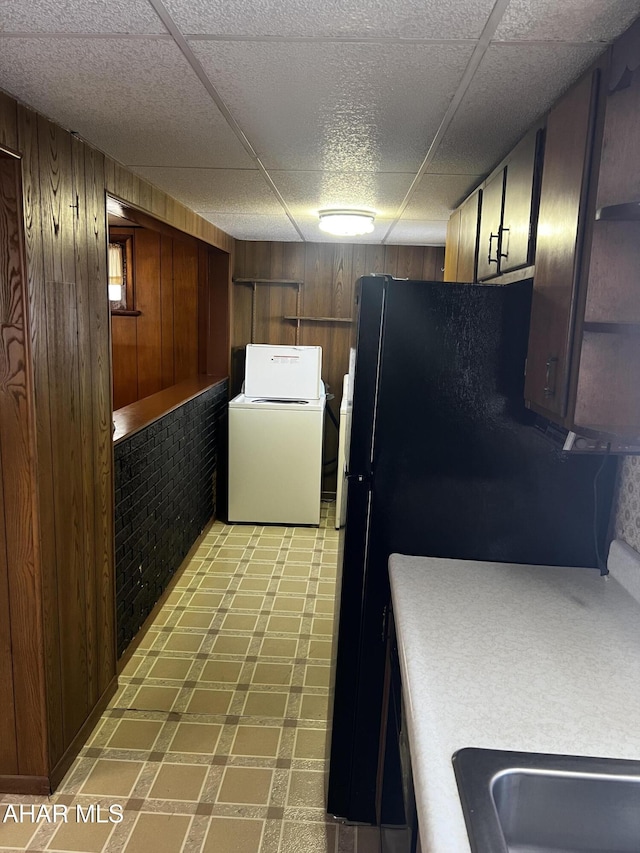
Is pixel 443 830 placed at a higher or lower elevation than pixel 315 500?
higher

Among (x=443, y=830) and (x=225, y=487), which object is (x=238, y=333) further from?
(x=443, y=830)

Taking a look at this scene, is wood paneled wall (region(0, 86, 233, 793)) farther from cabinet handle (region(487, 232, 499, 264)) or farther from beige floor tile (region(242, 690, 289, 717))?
cabinet handle (region(487, 232, 499, 264))

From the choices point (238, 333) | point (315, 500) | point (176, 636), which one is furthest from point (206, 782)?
point (238, 333)

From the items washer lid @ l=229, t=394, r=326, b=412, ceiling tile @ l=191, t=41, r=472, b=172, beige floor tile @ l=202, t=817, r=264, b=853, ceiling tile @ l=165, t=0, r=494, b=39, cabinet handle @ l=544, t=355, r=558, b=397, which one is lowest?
beige floor tile @ l=202, t=817, r=264, b=853

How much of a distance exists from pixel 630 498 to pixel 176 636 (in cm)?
228

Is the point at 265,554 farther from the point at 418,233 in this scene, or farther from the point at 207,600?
the point at 418,233

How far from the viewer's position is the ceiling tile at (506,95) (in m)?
1.33

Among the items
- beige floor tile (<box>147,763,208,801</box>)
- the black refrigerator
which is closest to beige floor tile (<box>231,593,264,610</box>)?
beige floor tile (<box>147,763,208,801</box>)

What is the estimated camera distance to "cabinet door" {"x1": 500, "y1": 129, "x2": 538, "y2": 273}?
1.77 m

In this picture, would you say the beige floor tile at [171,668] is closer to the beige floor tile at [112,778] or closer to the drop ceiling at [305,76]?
the beige floor tile at [112,778]

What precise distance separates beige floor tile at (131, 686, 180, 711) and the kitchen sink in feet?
6.24

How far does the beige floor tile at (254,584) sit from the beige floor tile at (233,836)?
68.8 inches

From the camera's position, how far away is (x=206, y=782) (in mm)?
2299

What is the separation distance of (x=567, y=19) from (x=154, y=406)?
2952 mm
